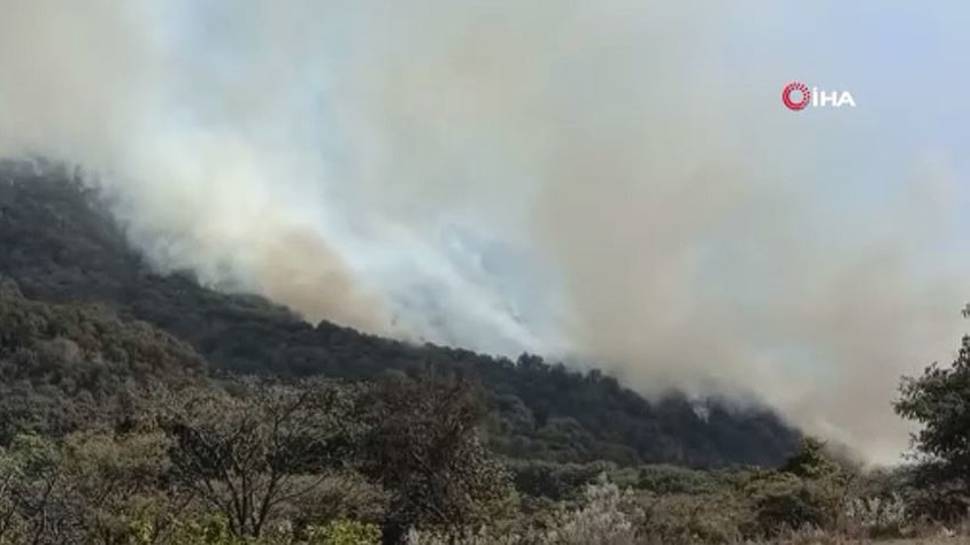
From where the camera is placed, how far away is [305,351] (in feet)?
431

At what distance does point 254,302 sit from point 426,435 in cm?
13096

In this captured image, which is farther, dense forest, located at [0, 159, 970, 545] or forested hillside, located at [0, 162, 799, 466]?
forested hillside, located at [0, 162, 799, 466]

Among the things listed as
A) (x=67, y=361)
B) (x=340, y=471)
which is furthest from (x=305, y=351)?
(x=340, y=471)

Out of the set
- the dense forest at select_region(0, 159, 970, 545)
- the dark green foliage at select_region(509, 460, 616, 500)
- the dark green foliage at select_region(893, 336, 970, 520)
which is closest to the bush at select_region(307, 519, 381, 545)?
the dense forest at select_region(0, 159, 970, 545)

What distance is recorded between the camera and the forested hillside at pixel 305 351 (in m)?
118

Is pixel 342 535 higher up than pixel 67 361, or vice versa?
pixel 67 361

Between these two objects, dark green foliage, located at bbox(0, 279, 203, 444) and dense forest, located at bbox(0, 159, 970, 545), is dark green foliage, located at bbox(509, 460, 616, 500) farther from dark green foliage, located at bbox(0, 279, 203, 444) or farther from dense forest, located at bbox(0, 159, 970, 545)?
dark green foliage, located at bbox(0, 279, 203, 444)

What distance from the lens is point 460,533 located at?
20.1 m

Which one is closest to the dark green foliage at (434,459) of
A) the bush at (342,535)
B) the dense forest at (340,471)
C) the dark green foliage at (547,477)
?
the dense forest at (340,471)

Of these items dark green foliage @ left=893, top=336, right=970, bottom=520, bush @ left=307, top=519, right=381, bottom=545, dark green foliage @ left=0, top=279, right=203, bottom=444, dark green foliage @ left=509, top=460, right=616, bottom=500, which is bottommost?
bush @ left=307, top=519, right=381, bottom=545

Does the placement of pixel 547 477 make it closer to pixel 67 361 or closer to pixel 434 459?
pixel 434 459

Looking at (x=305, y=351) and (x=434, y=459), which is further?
(x=305, y=351)

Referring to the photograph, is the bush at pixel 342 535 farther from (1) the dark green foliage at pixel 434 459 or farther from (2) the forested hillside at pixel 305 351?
(2) the forested hillside at pixel 305 351

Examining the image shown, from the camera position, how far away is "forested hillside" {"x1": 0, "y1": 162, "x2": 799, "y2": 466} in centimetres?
11838
